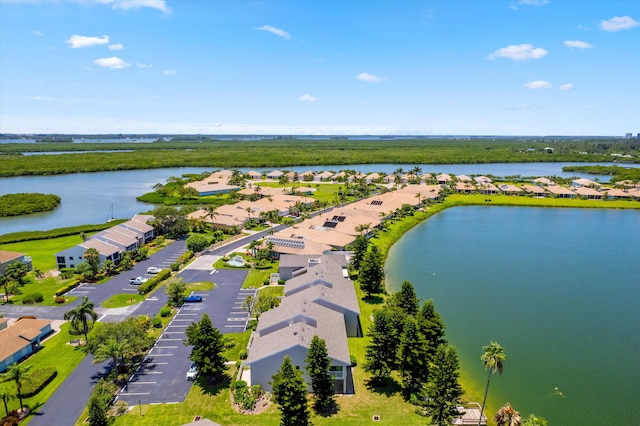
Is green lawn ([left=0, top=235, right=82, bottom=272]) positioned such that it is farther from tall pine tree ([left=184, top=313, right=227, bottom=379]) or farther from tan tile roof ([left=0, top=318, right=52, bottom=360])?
tall pine tree ([left=184, top=313, right=227, bottom=379])

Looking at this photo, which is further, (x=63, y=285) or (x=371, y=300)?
(x=63, y=285)

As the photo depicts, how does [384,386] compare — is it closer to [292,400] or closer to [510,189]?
[292,400]

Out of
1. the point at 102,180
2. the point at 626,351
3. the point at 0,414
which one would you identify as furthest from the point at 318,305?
the point at 102,180

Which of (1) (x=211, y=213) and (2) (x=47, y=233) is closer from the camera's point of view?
(2) (x=47, y=233)

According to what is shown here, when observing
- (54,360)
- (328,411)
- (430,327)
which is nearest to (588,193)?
(430,327)

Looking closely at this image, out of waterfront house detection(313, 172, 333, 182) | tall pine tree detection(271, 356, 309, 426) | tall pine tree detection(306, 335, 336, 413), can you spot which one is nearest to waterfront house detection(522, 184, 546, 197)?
waterfront house detection(313, 172, 333, 182)

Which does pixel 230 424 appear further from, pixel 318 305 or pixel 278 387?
pixel 318 305

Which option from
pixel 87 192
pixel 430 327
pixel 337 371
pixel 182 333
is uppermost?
pixel 87 192
